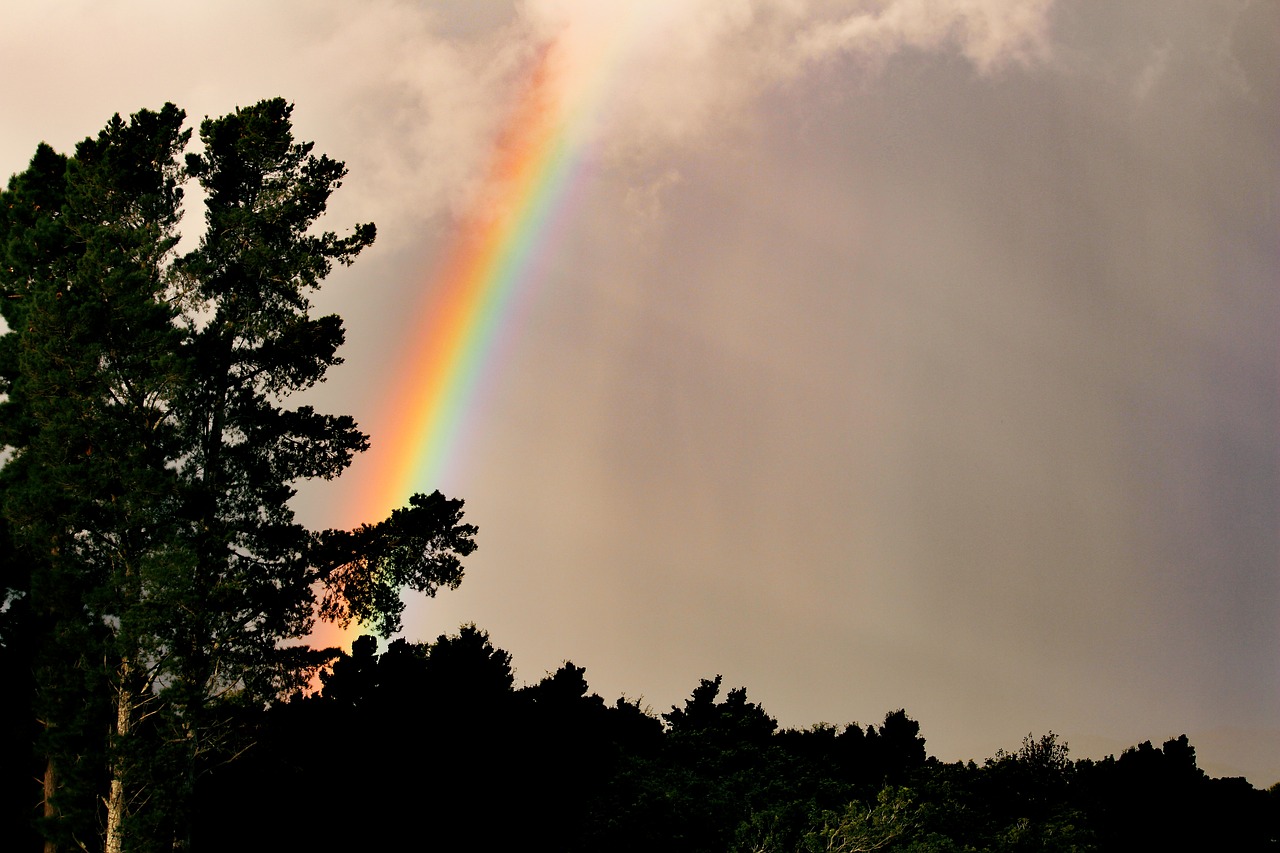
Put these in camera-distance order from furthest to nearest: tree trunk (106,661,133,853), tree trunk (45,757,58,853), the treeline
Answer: the treeline
tree trunk (45,757,58,853)
tree trunk (106,661,133,853)

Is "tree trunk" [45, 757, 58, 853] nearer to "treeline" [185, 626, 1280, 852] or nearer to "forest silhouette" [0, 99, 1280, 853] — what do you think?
"forest silhouette" [0, 99, 1280, 853]

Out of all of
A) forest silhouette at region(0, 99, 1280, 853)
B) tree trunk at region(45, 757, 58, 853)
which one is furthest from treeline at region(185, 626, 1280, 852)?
tree trunk at region(45, 757, 58, 853)

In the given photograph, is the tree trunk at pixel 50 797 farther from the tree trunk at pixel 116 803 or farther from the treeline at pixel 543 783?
the treeline at pixel 543 783

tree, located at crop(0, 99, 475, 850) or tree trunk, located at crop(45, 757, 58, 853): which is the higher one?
tree, located at crop(0, 99, 475, 850)

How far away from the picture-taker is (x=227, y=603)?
23719 millimetres

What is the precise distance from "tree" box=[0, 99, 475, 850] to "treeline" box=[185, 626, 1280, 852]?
2.15m

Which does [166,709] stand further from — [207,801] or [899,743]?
[899,743]

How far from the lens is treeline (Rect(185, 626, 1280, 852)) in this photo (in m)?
27.6

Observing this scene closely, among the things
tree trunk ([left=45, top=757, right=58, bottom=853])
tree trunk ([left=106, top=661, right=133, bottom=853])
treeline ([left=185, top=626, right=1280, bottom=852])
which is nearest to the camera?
tree trunk ([left=106, top=661, right=133, bottom=853])

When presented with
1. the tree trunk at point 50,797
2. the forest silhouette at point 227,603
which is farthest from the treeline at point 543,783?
the tree trunk at point 50,797

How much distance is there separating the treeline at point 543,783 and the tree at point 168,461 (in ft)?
7.06

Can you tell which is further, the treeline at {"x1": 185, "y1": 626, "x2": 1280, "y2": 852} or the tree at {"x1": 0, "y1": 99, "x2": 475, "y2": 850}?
the treeline at {"x1": 185, "y1": 626, "x2": 1280, "y2": 852}

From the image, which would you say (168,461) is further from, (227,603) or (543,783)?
(543,783)

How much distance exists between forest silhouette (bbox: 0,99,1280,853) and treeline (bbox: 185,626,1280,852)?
0.09 m
